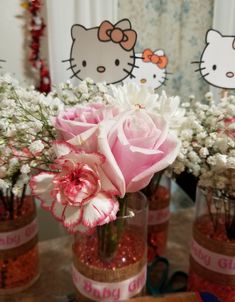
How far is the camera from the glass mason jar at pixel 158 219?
863 mm

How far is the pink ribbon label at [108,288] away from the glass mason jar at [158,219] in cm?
24

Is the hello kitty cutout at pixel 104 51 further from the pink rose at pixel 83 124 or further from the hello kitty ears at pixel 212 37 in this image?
the pink rose at pixel 83 124

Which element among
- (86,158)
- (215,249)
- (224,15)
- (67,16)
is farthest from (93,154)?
(224,15)

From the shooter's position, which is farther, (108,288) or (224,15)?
(224,15)

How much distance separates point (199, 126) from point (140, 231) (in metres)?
0.23

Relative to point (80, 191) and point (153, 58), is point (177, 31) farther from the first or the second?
point (80, 191)

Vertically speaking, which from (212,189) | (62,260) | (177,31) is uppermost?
(177,31)

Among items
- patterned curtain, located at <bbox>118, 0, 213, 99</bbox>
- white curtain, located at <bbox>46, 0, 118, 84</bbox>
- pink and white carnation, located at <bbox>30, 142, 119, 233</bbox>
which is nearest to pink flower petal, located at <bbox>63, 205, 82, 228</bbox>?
pink and white carnation, located at <bbox>30, 142, 119, 233</bbox>

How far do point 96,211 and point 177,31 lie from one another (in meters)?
1.21

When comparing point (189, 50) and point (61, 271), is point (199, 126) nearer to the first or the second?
point (61, 271)

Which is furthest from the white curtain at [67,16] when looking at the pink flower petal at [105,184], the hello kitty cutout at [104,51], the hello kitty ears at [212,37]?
the pink flower petal at [105,184]

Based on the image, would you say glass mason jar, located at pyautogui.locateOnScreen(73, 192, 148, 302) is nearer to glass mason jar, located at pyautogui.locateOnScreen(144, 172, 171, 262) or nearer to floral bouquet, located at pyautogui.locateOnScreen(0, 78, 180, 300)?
floral bouquet, located at pyautogui.locateOnScreen(0, 78, 180, 300)

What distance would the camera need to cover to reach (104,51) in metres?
0.77

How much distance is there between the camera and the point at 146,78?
0.85 metres
